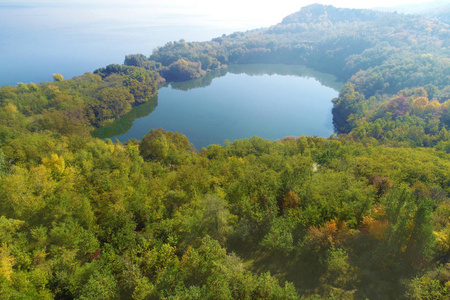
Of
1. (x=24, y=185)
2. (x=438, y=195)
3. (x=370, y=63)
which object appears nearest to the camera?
(x=24, y=185)

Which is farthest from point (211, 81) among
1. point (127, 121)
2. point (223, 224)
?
point (223, 224)

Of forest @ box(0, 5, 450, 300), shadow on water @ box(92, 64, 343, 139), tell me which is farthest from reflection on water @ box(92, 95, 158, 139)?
forest @ box(0, 5, 450, 300)

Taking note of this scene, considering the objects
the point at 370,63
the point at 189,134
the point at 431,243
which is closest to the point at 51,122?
the point at 189,134

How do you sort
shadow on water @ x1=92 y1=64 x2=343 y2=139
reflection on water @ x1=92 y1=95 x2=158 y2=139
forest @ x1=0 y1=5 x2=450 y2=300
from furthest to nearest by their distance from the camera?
1. shadow on water @ x1=92 y1=64 x2=343 y2=139
2. reflection on water @ x1=92 y1=95 x2=158 y2=139
3. forest @ x1=0 y1=5 x2=450 y2=300

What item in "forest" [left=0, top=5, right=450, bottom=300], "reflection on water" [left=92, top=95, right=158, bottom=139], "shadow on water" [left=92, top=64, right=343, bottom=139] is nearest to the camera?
"forest" [left=0, top=5, right=450, bottom=300]

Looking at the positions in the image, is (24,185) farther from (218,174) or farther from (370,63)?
(370,63)

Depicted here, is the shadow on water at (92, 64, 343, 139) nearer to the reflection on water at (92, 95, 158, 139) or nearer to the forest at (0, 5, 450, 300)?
the reflection on water at (92, 95, 158, 139)

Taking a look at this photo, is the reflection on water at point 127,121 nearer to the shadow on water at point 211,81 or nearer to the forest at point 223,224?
the shadow on water at point 211,81

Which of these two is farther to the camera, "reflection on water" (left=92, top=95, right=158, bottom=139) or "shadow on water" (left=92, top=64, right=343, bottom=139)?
"shadow on water" (left=92, top=64, right=343, bottom=139)
